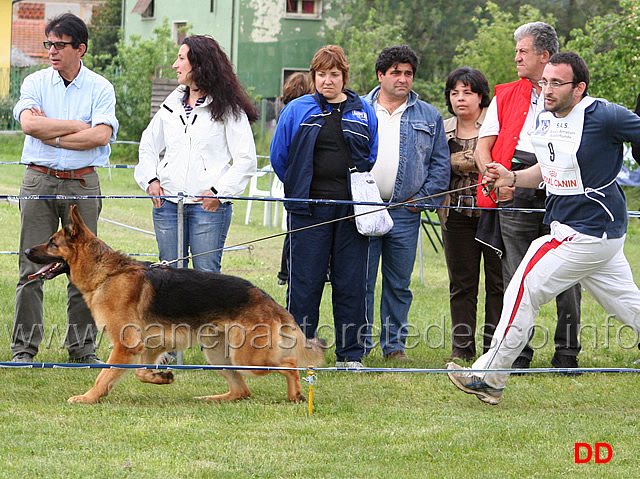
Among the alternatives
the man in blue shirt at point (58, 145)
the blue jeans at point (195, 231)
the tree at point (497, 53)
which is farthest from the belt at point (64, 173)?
the tree at point (497, 53)

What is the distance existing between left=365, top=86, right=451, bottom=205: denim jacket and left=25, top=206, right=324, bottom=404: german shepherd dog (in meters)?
1.69

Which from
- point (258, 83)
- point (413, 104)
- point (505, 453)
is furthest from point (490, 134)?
point (258, 83)

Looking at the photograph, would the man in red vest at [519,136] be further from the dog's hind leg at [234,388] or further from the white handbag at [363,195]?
the dog's hind leg at [234,388]

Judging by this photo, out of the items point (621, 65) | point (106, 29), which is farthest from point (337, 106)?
point (106, 29)

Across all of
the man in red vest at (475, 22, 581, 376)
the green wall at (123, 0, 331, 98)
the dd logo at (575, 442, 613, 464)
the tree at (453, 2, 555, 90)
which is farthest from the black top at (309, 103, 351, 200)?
the green wall at (123, 0, 331, 98)

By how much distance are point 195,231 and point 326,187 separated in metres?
0.95

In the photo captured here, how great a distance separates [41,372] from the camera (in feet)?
20.1

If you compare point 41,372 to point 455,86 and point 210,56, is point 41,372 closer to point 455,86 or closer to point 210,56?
point 210,56

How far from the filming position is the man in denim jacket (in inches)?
263

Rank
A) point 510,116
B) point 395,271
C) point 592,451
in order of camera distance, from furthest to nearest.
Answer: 1. point 395,271
2. point 510,116
3. point 592,451

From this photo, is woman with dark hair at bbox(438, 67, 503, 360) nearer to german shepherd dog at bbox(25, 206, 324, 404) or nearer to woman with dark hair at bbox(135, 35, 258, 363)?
woman with dark hair at bbox(135, 35, 258, 363)

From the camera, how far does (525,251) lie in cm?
638

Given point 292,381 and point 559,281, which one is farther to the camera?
point 292,381

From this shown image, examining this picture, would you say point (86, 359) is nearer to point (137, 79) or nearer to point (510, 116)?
point (510, 116)
